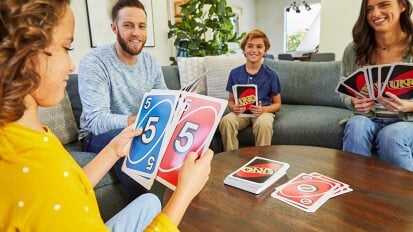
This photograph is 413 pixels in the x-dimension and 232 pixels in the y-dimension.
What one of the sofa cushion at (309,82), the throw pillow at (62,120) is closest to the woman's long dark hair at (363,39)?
the sofa cushion at (309,82)

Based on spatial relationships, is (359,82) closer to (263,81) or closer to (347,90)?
(347,90)

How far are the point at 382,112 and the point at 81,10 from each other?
270 centimetres

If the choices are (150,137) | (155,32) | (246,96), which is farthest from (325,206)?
(155,32)

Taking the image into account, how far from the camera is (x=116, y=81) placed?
1685 millimetres

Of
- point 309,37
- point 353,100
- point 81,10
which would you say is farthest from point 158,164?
point 309,37

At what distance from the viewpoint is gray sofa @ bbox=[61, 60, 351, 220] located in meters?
1.46

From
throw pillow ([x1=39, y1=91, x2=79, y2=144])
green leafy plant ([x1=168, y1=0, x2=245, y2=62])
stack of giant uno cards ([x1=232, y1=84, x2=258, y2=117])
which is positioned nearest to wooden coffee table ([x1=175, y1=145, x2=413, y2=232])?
stack of giant uno cards ([x1=232, y1=84, x2=258, y2=117])

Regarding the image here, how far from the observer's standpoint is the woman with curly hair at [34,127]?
0.45 metres

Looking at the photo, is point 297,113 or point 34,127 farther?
point 297,113

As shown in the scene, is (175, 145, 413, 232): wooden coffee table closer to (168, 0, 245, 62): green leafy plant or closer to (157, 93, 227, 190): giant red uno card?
(157, 93, 227, 190): giant red uno card

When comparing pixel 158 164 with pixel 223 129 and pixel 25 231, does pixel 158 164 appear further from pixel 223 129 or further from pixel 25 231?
pixel 223 129

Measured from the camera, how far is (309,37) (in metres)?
7.82

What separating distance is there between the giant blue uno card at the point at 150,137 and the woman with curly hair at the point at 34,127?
1.11 ft

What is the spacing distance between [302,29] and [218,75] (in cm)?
651
